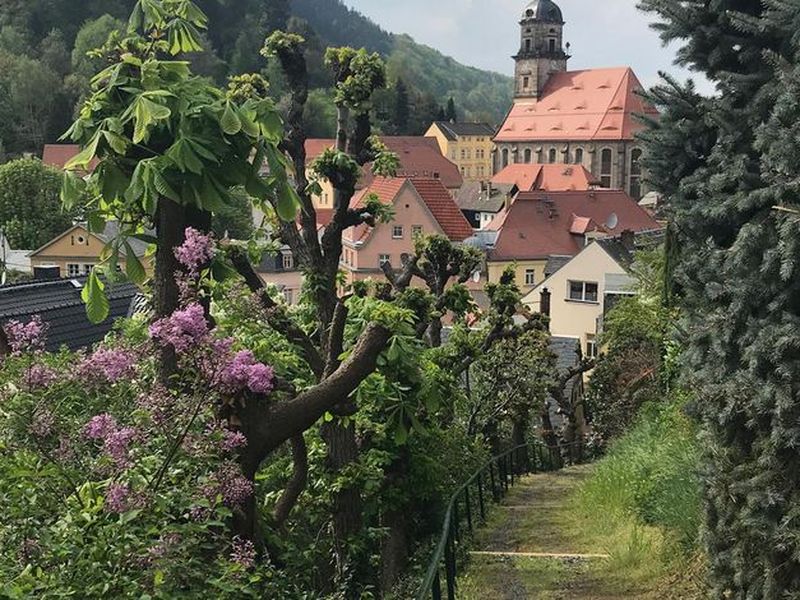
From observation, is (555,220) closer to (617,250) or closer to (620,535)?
(617,250)

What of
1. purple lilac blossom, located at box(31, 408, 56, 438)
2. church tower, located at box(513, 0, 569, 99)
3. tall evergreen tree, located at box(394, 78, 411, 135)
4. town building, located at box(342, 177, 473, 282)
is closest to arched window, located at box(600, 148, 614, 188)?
church tower, located at box(513, 0, 569, 99)

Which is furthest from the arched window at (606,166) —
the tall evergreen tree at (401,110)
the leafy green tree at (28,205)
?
the leafy green tree at (28,205)

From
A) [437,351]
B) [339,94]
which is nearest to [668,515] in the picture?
[437,351]

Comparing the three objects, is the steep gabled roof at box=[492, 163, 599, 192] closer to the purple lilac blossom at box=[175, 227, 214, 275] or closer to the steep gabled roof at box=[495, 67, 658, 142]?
the steep gabled roof at box=[495, 67, 658, 142]

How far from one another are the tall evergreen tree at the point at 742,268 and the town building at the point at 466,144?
10653 cm

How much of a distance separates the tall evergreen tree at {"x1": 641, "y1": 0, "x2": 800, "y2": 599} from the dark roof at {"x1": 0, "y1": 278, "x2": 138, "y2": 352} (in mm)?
9826

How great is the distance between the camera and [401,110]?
119500 millimetres

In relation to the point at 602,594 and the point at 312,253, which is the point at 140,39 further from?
the point at 602,594

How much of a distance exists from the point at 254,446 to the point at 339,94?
157 inches

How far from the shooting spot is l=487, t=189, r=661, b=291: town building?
51781 mm

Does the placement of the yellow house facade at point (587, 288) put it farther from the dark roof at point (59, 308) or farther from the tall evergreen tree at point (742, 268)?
the tall evergreen tree at point (742, 268)

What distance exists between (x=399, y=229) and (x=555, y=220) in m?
10.4

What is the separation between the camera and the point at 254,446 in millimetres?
4789

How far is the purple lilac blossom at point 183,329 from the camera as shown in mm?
3510
